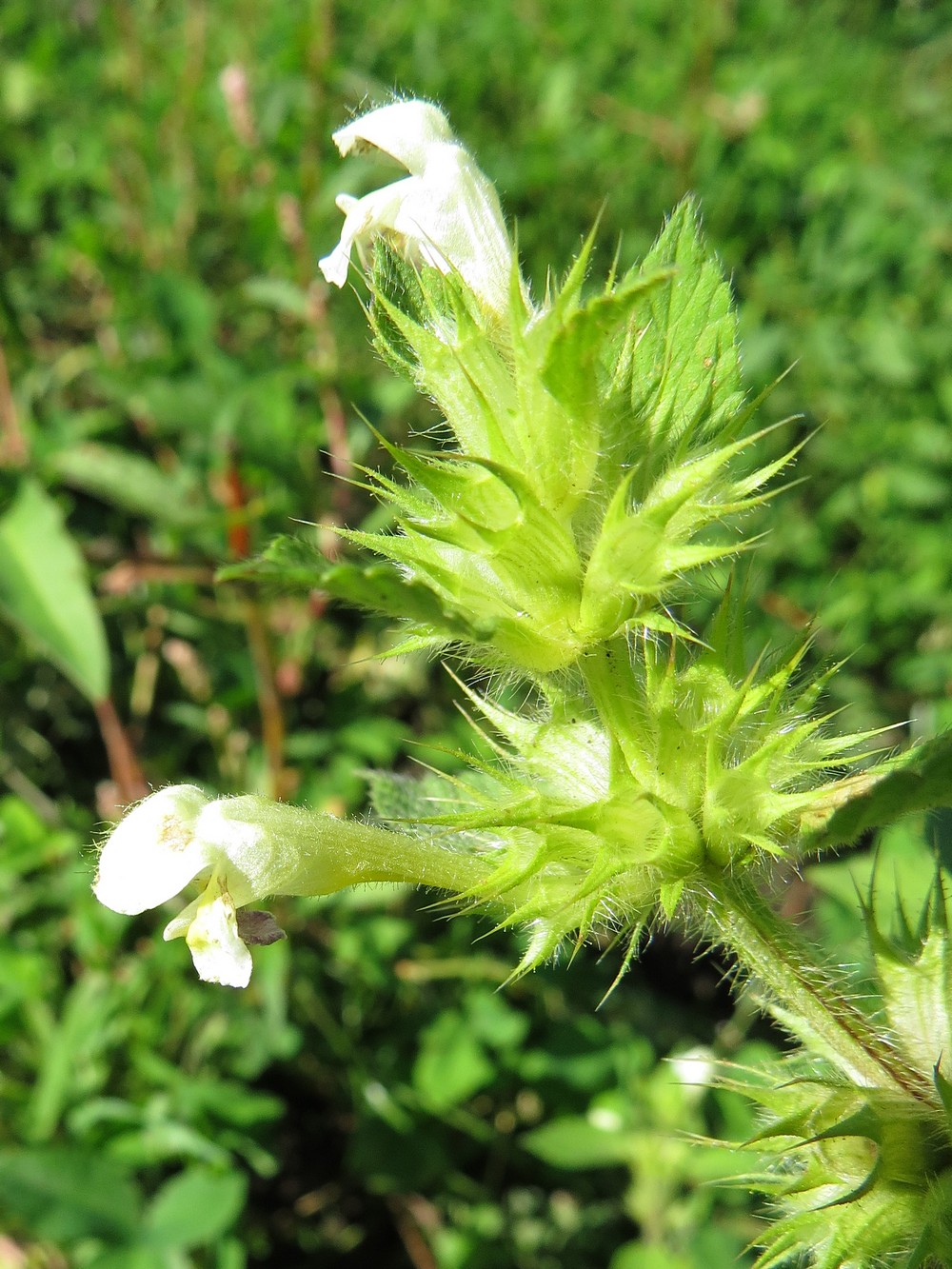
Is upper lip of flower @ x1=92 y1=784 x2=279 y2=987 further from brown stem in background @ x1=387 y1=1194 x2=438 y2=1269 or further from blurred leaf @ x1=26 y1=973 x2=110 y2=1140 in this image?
brown stem in background @ x1=387 y1=1194 x2=438 y2=1269

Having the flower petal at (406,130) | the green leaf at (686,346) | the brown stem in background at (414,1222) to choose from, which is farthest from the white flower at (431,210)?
the brown stem in background at (414,1222)

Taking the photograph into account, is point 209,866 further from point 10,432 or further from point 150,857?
point 10,432

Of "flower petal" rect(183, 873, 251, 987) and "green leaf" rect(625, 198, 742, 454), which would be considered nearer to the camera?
"flower petal" rect(183, 873, 251, 987)

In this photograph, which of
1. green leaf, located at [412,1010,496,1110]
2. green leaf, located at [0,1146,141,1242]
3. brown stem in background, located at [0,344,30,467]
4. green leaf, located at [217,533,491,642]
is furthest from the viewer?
brown stem in background, located at [0,344,30,467]

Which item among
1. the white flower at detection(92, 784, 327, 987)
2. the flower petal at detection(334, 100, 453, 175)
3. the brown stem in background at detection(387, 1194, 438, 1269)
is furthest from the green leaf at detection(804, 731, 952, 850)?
the brown stem in background at detection(387, 1194, 438, 1269)

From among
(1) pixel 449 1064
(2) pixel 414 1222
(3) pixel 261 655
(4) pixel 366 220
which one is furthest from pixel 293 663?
(4) pixel 366 220

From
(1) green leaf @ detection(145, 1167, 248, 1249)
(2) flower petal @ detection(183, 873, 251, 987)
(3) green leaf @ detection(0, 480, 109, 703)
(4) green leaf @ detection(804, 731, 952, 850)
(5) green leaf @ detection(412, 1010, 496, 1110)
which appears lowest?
(5) green leaf @ detection(412, 1010, 496, 1110)

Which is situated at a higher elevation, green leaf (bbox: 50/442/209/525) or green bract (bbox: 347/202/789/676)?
green bract (bbox: 347/202/789/676)
